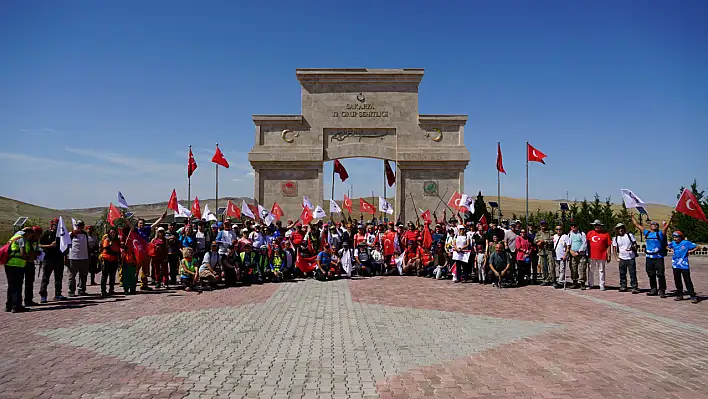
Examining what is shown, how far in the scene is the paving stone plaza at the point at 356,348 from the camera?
612 centimetres

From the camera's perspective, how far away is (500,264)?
616 inches

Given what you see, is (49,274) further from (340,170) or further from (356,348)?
(340,170)

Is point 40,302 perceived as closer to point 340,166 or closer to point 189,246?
point 189,246

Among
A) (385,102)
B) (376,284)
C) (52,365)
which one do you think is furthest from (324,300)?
(385,102)

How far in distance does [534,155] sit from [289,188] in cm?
1440

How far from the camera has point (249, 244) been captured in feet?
→ 53.1

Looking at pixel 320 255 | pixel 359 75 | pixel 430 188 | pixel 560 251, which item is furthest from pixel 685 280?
pixel 359 75

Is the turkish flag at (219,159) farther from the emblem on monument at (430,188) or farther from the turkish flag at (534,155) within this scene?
the turkish flag at (534,155)

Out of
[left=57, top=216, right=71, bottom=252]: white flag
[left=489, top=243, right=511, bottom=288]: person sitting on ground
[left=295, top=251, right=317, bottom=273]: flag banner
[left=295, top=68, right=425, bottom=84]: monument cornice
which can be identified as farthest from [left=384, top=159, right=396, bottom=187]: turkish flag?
[left=57, top=216, right=71, bottom=252]: white flag

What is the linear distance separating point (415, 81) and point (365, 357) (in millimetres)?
25422

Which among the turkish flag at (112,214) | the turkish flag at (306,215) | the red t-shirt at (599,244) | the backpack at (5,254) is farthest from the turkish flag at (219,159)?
the red t-shirt at (599,244)

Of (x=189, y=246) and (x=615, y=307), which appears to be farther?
(x=189, y=246)

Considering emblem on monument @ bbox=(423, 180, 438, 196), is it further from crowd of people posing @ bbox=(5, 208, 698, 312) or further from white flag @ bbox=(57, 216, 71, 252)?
white flag @ bbox=(57, 216, 71, 252)

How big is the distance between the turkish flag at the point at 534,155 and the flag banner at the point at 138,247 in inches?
702
